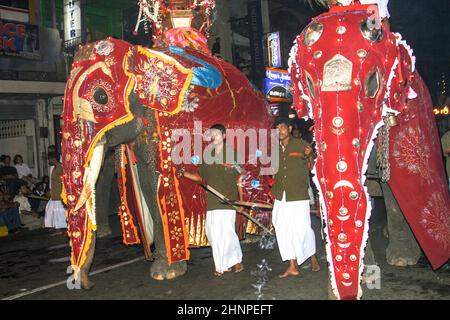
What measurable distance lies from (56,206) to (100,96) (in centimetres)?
501

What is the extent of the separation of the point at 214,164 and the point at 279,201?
0.80 meters

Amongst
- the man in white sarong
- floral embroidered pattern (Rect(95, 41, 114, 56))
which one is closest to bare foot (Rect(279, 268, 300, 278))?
floral embroidered pattern (Rect(95, 41, 114, 56))

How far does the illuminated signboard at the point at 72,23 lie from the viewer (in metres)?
14.7

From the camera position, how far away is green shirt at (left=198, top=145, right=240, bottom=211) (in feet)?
17.8

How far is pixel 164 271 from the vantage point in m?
5.32

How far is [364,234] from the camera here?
345cm

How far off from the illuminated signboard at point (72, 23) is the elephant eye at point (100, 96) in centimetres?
1068

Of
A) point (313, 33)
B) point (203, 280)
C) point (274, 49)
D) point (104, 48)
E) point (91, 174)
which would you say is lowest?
point (203, 280)

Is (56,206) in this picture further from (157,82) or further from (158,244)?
(157,82)

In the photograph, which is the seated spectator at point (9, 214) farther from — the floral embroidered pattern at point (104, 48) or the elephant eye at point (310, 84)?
the elephant eye at point (310, 84)

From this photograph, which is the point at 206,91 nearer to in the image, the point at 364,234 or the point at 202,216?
the point at 202,216

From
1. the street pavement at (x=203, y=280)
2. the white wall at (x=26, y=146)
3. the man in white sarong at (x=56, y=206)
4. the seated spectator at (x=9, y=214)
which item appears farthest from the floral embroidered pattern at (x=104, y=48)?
the white wall at (x=26, y=146)

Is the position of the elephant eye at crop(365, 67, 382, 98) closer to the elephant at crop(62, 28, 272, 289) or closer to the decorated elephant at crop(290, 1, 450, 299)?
the decorated elephant at crop(290, 1, 450, 299)

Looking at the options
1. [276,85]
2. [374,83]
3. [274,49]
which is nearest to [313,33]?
[374,83]
